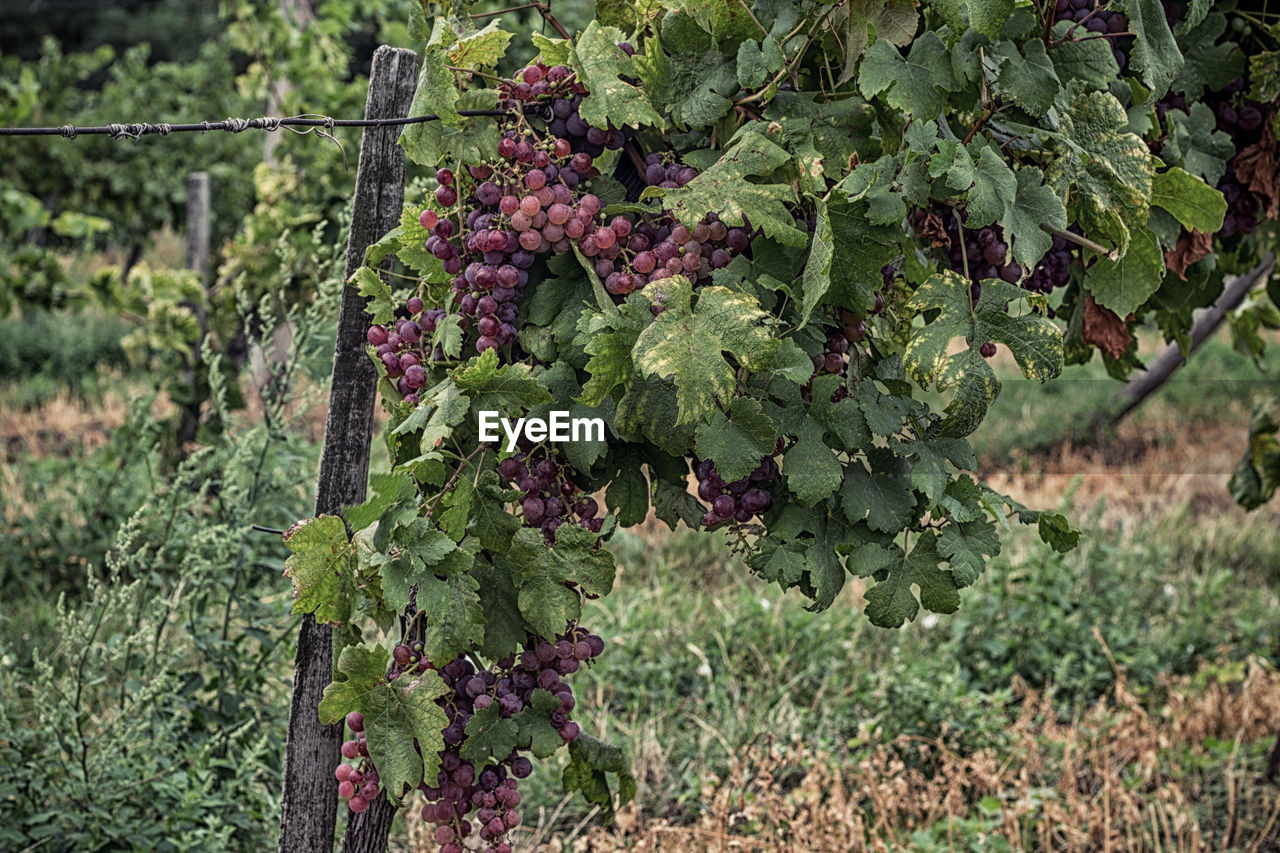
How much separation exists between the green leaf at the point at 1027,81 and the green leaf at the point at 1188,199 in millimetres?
285

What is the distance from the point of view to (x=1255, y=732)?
3.52 metres

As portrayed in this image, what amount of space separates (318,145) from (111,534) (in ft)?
5.73

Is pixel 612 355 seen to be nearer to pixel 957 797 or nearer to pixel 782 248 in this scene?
pixel 782 248

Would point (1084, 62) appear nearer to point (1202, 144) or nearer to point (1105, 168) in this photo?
point (1105, 168)

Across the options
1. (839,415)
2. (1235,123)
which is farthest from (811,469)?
(1235,123)

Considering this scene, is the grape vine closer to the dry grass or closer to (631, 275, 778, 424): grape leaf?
(631, 275, 778, 424): grape leaf

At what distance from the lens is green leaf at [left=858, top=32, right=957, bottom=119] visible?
4.32ft

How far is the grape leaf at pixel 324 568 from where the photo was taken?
1429mm

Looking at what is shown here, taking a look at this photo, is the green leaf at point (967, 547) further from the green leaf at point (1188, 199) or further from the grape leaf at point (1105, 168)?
the green leaf at point (1188, 199)

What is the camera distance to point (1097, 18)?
162 cm

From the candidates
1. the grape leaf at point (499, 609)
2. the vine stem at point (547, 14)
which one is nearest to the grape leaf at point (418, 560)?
the grape leaf at point (499, 609)

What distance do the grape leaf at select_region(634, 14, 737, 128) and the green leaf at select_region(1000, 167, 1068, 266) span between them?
1.24 ft

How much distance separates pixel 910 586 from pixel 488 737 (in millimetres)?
582

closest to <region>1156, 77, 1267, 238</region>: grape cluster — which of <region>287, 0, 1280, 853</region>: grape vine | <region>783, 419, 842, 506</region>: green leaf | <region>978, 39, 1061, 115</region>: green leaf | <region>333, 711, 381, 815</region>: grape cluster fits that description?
<region>287, 0, 1280, 853</region>: grape vine
